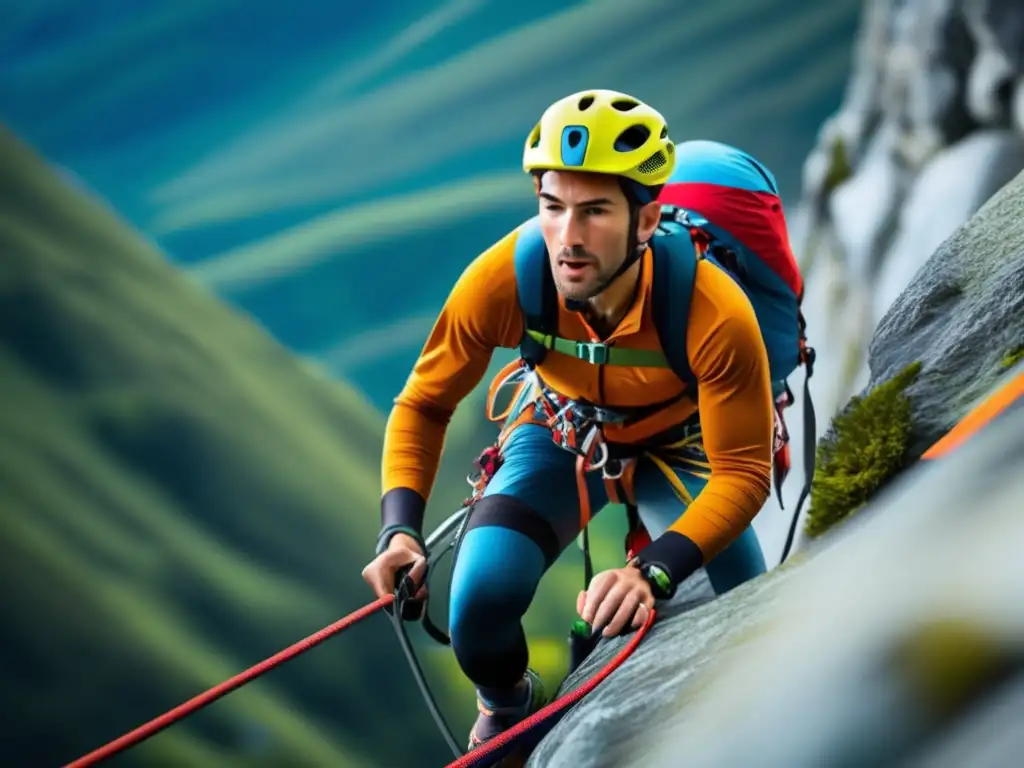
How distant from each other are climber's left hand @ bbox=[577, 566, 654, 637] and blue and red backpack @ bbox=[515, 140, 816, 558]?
17.1 inches

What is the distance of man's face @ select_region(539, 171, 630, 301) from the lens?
74.8 inches

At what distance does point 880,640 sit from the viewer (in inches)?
42.5

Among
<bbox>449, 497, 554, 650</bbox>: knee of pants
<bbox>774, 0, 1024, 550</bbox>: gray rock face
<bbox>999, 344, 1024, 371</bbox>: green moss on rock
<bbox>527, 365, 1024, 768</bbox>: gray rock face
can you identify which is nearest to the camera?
<bbox>527, 365, 1024, 768</bbox>: gray rock face

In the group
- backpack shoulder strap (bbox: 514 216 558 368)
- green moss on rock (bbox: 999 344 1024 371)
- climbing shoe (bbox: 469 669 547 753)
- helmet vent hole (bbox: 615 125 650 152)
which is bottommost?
climbing shoe (bbox: 469 669 547 753)

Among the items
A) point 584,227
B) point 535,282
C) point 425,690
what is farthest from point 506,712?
point 584,227

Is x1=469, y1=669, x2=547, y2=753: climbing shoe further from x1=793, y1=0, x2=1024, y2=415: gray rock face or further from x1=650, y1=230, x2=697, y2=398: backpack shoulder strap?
x1=793, y1=0, x2=1024, y2=415: gray rock face

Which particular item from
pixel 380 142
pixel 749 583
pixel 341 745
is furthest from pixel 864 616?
pixel 380 142

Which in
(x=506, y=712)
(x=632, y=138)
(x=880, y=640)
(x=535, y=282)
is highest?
(x=632, y=138)

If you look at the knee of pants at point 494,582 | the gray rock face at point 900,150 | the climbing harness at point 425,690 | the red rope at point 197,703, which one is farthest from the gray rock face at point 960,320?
the gray rock face at point 900,150

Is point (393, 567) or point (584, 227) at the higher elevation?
point (584, 227)

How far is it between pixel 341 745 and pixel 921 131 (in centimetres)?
413

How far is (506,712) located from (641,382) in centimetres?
67

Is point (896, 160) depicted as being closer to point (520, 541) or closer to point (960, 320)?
point (960, 320)

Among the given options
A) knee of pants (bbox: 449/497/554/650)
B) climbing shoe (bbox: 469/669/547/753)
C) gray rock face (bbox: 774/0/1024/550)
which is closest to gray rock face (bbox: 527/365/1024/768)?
knee of pants (bbox: 449/497/554/650)
